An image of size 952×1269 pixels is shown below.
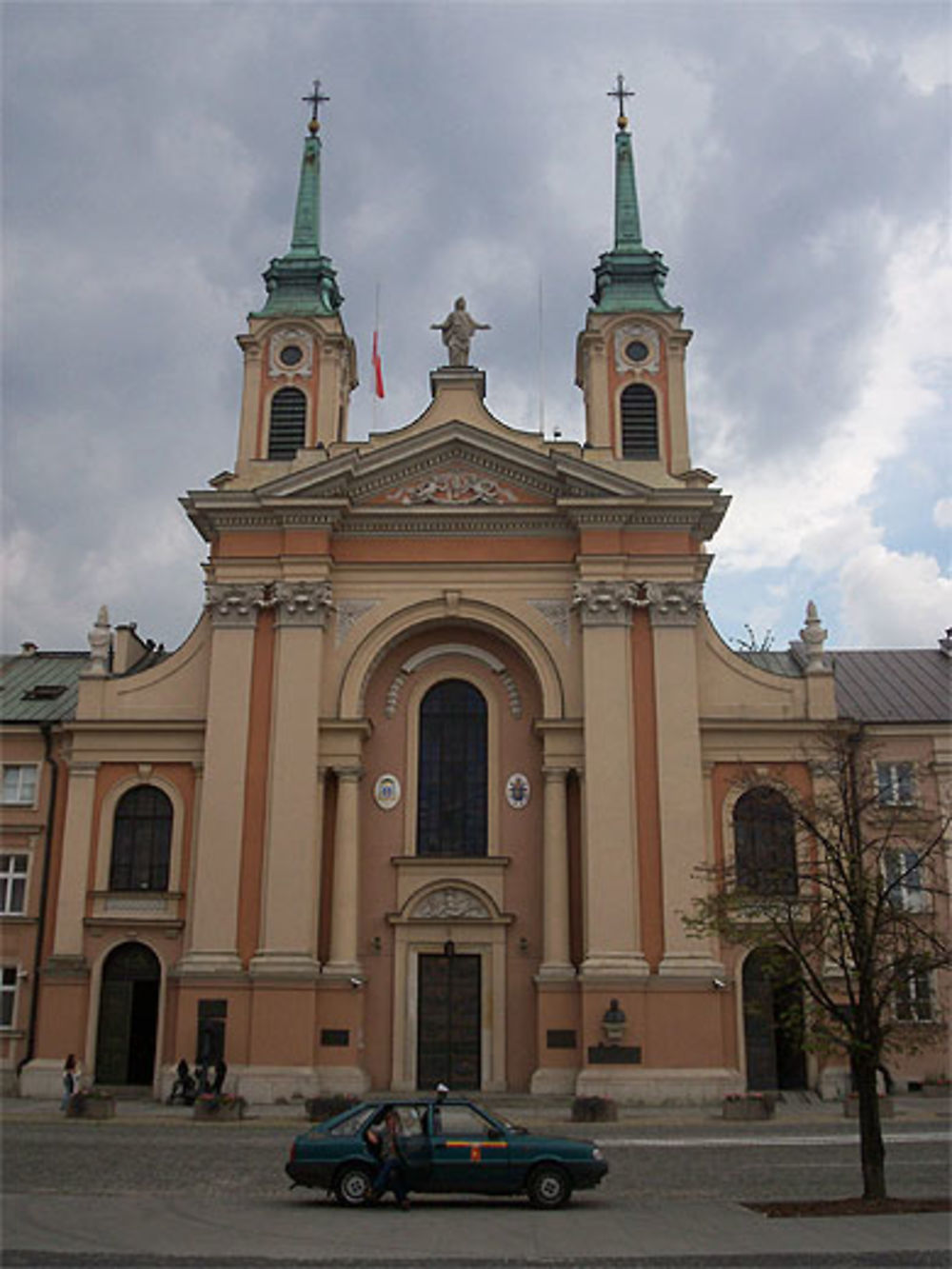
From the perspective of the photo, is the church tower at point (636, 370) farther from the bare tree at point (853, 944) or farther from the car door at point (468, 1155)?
the car door at point (468, 1155)

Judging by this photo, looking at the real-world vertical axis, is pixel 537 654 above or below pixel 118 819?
above

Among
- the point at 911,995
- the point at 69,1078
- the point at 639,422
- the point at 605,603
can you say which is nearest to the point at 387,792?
the point at 605,603

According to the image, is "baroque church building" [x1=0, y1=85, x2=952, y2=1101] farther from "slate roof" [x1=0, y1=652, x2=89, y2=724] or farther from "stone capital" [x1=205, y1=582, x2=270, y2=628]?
"slate roof" [x1=0, y1=652, x2=89, y2=724]

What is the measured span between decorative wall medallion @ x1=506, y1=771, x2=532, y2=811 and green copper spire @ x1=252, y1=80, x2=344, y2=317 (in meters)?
15.6

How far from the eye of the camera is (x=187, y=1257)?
475 inches

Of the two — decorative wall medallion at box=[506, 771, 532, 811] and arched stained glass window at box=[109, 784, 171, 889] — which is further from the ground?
decorative wall medallion at box=[506, 771, 532, 811]

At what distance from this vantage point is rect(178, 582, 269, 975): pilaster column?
102 ft

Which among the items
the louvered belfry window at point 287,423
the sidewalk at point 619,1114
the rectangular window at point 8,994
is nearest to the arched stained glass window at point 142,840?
the rectangular window at point 8,994

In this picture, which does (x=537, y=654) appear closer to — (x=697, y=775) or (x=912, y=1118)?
(x=697, y=775)

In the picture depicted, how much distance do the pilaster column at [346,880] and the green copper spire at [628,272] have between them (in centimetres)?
1631

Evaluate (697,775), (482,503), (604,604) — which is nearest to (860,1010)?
(697,775)

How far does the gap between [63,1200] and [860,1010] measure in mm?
10529

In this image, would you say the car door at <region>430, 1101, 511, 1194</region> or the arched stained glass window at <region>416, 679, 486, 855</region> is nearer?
the car door at <region>430, 1101, 511, 1194</region>

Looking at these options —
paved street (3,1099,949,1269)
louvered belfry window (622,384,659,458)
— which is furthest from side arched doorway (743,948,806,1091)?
louvered belfry window (622,384,659,458)
